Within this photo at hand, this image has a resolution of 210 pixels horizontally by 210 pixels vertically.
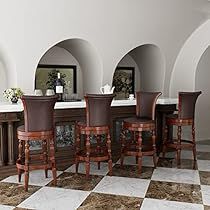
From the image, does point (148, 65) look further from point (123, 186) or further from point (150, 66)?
point (123, 186)

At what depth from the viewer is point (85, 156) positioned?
4496mm

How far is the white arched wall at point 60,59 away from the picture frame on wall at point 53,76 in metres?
0.07

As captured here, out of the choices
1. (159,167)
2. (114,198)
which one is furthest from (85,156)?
(159,167)

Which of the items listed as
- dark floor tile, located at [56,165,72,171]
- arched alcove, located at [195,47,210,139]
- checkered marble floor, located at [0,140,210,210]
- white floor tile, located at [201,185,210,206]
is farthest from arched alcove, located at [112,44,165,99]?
white floor tile, located at [201,185,210,206]

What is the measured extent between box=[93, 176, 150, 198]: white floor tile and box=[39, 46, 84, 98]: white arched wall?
2.62 metres

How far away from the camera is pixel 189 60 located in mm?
6625

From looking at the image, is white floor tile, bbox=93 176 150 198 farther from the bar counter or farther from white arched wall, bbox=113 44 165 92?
white arched wall, bbox=113 44 165 92

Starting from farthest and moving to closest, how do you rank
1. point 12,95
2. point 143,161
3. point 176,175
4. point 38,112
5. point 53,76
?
point 53,76, point 143,161, point 176,175, point 12,95, point 38,112

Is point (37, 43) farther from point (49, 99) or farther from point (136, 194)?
point (136, 194)

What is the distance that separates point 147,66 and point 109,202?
12.8 feet

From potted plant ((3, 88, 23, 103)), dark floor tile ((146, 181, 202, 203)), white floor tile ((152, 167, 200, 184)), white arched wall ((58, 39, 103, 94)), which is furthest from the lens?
white arched wall ((58, 39, 103, 94))

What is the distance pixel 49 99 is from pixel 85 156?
1.08 metres

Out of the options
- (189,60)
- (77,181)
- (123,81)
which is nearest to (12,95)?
(77,181)

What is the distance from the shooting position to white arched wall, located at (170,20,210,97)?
6.28m
